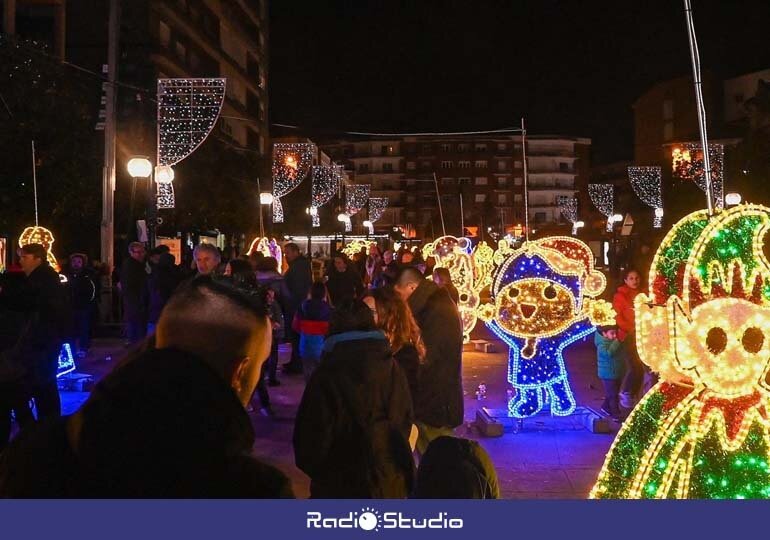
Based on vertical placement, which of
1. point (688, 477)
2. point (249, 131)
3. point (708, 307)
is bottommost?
point (688, 477)

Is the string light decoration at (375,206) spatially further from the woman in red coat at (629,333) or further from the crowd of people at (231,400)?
the woman in red coat at (629,333)

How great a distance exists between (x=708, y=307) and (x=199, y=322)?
306 cm

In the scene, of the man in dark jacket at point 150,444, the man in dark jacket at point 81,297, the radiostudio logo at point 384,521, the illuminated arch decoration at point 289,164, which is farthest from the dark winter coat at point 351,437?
the illuminated arch decoration at point 289,164

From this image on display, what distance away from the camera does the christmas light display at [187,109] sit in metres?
Result: 15.1

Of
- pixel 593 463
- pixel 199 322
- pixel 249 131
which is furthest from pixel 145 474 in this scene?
pixel 249 131

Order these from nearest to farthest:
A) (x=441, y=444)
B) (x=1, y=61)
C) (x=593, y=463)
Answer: (x=441, y=444)
(x=593, y=463)
(x=1, y=61)

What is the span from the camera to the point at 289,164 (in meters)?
26.8

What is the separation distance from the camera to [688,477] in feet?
13.3

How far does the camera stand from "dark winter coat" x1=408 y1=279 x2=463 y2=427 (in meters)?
6.02

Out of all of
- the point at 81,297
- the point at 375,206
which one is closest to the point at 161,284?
the point at 81,297

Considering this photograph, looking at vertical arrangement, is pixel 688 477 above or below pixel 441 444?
below

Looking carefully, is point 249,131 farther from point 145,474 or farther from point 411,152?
point 145,474

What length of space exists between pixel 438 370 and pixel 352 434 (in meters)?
2.46

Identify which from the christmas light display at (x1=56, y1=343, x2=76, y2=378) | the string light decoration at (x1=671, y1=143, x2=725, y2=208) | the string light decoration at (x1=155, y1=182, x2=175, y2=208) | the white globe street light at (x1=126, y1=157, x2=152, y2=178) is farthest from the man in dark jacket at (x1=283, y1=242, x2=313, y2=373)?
the string light decoration at (x1=671, y1=143, x2=725, y2=208)
